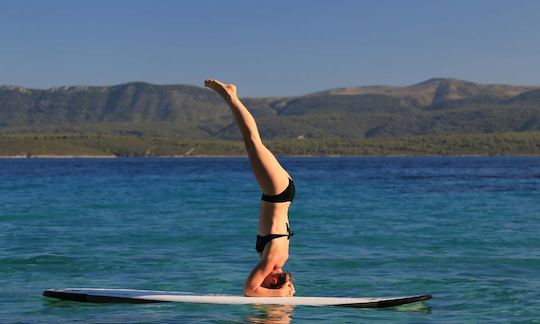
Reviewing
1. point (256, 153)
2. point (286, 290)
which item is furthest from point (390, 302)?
point (256, 153)

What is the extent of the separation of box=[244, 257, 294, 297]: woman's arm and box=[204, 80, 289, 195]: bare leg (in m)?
1.50

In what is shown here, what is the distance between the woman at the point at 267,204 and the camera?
12.0 meters

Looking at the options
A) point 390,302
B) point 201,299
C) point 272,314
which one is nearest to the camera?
point 272,314

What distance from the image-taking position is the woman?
39.3 feet

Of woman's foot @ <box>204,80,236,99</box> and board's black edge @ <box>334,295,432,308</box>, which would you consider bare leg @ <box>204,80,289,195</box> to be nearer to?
woman's foot @ <box>204,80,236,99</box>

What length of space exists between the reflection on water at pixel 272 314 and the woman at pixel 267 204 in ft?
0.72

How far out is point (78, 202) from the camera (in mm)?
50406

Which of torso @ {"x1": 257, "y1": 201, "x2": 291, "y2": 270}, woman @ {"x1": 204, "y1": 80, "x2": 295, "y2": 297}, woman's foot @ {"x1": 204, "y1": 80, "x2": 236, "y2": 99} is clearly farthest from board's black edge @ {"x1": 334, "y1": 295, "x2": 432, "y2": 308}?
woman's foot @ {"x1": 204, "y1": 80, "x2": 236, "y2": 99}

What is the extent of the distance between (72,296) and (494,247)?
14636 mm

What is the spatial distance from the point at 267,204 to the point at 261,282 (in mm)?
1670

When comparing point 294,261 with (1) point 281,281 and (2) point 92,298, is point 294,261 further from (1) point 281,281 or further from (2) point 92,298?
(2) point 92,298

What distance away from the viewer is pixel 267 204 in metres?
12.5

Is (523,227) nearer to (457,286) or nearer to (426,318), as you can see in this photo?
(457,286)

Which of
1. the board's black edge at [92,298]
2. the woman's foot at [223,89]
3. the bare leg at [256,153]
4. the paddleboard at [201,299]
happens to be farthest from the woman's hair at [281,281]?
the woman's foot at [223,89]
